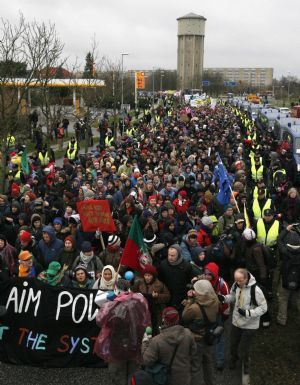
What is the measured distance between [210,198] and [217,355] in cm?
452

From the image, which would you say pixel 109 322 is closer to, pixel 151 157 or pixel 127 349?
pixel 127 349

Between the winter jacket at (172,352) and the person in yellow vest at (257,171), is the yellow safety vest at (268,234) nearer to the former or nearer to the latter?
the winter jacket at (172,352)

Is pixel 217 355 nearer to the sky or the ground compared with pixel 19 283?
nearer to the ground

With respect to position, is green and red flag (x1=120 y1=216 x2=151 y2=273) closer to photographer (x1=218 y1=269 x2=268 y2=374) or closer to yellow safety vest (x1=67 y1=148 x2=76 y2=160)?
photographer (x1=218 y1=269 x2=268 y2=374)

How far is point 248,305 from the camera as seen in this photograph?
5.54 metres

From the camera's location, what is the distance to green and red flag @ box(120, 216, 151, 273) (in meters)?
6.48

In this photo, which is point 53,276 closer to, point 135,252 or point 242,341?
point 135,252

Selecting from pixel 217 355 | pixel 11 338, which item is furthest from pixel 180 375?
pixel 11 338

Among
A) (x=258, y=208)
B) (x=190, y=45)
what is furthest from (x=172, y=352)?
(x=190, y=45)

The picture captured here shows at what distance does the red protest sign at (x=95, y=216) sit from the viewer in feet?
25.0

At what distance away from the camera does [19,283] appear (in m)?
5.93

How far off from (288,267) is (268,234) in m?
1.26

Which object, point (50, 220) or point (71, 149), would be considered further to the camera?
point (71, 149)

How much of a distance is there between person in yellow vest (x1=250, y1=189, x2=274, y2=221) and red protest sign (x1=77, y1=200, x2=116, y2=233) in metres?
3.12
